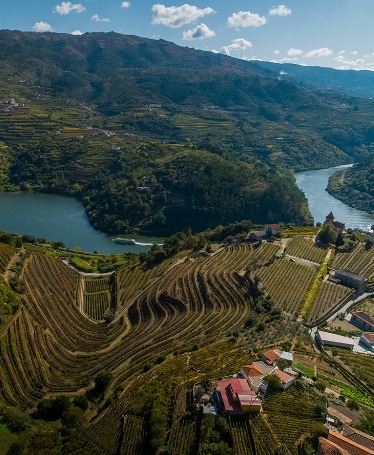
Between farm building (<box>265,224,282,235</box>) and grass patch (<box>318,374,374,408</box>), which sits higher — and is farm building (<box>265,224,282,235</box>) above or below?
below

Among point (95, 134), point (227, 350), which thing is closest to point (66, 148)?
point (95, 134)

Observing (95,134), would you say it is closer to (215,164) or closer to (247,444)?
(215,164)

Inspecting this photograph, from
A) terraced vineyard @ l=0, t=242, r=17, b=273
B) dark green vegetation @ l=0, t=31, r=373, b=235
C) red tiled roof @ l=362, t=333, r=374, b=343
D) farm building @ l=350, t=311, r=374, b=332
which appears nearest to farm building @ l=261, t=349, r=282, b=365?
red tiled roof @ l=362, t=333, r=374, b=343

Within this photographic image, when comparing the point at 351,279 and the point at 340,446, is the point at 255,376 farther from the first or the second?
the point at 351,279

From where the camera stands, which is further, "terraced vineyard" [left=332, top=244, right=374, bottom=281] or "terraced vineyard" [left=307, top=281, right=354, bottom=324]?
"terraced vineyard" [left=332, top=244, right=374, bottom=281]

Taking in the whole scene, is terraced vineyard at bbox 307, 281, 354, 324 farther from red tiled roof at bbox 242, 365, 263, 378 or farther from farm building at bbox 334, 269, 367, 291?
red tiled roof at bbox 242, 365, 263, 378

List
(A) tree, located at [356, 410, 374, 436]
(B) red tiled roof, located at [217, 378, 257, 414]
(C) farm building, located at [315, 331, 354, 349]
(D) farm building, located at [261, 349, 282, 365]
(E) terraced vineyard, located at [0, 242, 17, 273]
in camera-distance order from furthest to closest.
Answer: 1. (E) terraced vineyard, located at [0, 242, 17, 273]
2. (C) farm building, located at [315, 331, 354, 349]
3. (D) farm building, located at [261, 349, 282, 365]
4. (B) red tiled roof, located at [217, 378, 257, 414]
5. (A) tree, located at [356, 410, 374, 436]

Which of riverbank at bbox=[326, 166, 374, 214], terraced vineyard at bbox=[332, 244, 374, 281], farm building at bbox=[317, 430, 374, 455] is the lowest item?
riverbank at bbox=[326, 166, 374, 214]

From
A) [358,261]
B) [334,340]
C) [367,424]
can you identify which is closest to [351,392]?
[367,424]
